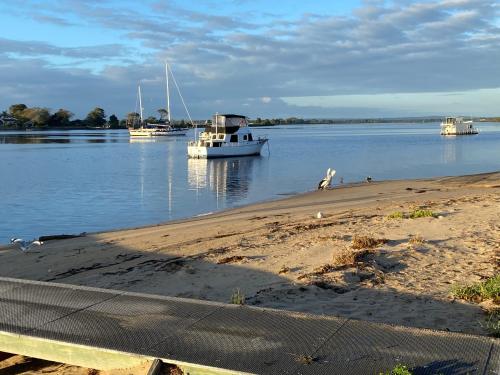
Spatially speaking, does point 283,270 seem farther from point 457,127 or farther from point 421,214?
point 457,127

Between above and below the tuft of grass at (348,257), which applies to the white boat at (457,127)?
above

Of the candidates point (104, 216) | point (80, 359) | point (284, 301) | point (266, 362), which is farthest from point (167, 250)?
point (104, 216)

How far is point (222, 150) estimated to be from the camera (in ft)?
180

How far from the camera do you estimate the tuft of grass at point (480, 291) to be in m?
6.41

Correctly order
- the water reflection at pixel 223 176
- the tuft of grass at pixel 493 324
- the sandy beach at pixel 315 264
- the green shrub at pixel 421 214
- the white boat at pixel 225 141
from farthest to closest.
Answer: the white boat at pixel 225 141 < the water reflection at pixel 223 176 < the green shrub at pixel 421 214 < the sandy beach at pixel 315 264 < the tuft of grass at pixel 493 324

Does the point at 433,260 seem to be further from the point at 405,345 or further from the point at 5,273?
the point at 5,273

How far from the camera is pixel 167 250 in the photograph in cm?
1085

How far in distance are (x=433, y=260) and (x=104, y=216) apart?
48.8 ft

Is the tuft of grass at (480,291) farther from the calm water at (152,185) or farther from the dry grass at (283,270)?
the calm water at (152,185)

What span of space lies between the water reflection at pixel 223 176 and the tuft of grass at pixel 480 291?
18.9 meters

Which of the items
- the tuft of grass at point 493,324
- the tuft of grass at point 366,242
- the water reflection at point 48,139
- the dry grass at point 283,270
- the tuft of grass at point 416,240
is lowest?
the dry grass at point 283,270

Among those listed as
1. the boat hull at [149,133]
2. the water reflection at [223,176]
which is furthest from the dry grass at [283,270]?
the boat hull at [149,133]

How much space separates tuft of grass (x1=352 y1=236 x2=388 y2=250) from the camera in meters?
8.97

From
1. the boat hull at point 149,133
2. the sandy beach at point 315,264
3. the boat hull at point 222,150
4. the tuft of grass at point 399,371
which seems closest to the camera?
the tuft of grass at point 399,371
